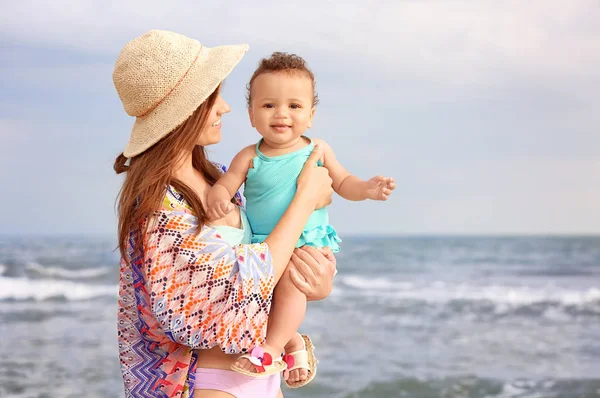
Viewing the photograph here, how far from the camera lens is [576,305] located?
12141 millimetres

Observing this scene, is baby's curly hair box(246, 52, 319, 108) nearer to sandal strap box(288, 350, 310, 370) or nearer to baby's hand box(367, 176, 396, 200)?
baby's hand box(367, 176, 396, 200)

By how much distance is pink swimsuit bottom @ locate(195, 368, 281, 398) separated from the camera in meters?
2.37

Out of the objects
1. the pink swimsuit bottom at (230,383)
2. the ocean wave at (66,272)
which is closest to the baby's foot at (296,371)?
the pink swimsuit bottom at (230,383)

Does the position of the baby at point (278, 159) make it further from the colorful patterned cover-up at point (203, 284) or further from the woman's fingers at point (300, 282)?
the colorful patterned cover-up at point (203, 284)

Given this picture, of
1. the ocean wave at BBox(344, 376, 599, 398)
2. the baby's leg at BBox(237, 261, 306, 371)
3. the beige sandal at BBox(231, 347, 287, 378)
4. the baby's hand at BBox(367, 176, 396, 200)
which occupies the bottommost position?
the ocean wave at BBox(344, 376, 599, 398)

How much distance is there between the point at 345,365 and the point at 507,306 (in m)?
4.52

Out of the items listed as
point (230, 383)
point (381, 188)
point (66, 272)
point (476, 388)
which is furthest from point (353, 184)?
point (66, 272)

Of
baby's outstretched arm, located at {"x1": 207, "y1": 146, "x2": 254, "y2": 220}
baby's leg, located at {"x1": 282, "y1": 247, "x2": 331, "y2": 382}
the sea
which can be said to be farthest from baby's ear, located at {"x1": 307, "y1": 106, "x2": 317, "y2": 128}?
the sea

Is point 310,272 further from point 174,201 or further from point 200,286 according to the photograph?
point 174,201

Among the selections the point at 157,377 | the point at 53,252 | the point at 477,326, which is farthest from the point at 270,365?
the point at 53,252

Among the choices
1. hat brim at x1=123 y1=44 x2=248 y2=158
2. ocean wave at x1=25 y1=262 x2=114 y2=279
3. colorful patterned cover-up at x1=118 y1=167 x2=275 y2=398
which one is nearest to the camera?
colorful patterned cover-up at x1=118 y1=167 x2=275 y2=398

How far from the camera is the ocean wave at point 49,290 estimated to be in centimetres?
1185

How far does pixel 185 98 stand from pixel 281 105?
0.32 m

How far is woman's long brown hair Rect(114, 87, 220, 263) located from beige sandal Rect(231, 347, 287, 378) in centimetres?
42
